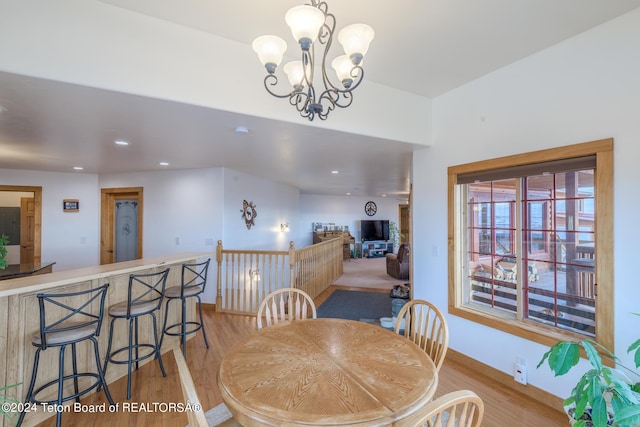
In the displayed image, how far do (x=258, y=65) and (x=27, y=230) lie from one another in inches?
228

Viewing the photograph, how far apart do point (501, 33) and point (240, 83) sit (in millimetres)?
1980

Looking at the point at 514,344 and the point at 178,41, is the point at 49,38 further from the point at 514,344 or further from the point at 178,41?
the point at 514,344

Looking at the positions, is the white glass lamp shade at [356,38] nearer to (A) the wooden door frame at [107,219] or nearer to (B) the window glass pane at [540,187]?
(B) the window glass pane at [540,187]

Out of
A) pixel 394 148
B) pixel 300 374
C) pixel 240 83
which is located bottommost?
pixel 300 374

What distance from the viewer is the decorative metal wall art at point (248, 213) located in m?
5.48

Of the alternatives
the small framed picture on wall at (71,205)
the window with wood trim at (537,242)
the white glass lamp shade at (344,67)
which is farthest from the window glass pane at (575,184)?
the small framed picture on wall at (71,205)

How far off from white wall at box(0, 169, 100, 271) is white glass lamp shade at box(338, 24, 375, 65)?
5927mm

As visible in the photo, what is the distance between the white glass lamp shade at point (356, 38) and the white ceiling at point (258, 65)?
508 millimetres

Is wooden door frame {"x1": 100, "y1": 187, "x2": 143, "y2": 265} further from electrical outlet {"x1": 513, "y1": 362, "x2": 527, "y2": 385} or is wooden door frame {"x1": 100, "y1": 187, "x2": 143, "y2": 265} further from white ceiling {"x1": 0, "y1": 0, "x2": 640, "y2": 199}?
electrical outlet {"x1": 513, "y1": 362, "x2": 527, "y2": 385}

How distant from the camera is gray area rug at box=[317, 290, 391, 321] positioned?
4.50m

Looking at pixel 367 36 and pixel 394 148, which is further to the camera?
pixel 394 148

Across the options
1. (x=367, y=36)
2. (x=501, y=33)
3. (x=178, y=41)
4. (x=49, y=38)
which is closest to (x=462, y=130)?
(x=501, y=33)

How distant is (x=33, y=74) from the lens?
1663 mm

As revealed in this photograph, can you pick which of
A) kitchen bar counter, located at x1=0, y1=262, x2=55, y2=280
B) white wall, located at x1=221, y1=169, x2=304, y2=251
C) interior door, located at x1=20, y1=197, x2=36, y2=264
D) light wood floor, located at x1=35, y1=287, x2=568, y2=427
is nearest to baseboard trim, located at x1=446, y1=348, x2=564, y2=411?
light wood floor, located at x1=35, y1=287, x2=568, y2=427
